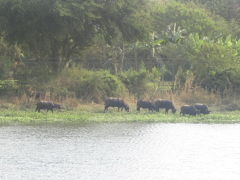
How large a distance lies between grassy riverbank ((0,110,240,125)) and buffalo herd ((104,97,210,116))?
48 centimetres

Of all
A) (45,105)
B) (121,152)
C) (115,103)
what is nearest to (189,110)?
(115,103)

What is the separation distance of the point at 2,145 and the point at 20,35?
1647 cm

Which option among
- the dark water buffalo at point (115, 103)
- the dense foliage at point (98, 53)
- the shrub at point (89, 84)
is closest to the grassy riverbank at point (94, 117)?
the dark water buffalo at point (115, 103)


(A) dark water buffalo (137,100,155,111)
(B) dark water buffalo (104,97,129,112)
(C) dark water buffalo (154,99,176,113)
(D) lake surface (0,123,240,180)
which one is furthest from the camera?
(C) dark water buffalo (154,99,176,113)

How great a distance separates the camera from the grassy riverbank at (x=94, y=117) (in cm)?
3431

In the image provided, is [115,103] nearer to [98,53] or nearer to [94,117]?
[94,117]

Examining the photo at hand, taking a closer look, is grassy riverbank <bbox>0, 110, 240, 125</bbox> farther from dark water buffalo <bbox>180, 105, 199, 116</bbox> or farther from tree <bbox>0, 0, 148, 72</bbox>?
tree <bbox>0, 0, 148, 72</bbox>

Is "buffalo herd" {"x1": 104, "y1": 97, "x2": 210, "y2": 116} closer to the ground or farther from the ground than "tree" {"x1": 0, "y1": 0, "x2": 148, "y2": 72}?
closer to the ground

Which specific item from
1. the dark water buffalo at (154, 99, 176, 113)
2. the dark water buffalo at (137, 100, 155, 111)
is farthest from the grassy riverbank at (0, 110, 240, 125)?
the dark water buffalo at (154, 99, 176, 113)

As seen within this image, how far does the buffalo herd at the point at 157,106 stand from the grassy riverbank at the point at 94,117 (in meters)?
0.48

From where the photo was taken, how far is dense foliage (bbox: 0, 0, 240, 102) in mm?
41500

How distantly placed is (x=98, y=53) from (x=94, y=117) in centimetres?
1490

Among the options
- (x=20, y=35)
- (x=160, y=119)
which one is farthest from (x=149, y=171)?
(x=20, y=35)

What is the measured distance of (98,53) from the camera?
166ft
